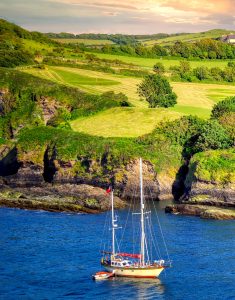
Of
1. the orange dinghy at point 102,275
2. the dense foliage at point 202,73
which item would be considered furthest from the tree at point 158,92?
the orange dinghy at point 102,275

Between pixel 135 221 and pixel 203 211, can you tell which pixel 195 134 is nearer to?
pixel 203 211

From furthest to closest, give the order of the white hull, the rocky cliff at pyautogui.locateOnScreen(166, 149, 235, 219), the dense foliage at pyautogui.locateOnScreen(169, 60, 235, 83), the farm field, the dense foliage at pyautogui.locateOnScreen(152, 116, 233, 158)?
the dense foliage at pyautogui.locateOnScreen(169, 60, 235, 83), the farm field, the dense foliage at pyautogui.locateOnScreen(152, 116, 233, 158), the rocky cliff at pyautogui.locateOnScreen(166, 149, 235, 219), the white hull

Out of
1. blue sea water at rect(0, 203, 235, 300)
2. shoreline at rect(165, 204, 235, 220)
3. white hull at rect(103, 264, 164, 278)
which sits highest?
white hull at rect(103, 264, 164, 278)

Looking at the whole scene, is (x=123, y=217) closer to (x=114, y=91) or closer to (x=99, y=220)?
(x=99, y=220)

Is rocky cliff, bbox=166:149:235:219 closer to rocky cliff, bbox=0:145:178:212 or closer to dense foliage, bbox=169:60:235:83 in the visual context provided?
rocky cliff, bbox=0:145:178:212

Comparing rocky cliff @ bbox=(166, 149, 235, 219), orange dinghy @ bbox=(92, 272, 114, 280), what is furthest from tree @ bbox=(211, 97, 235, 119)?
orange dinghy @ bbox=(92, 272, 114, 280)

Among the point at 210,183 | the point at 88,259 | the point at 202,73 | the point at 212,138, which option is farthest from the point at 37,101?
the point at 88,259

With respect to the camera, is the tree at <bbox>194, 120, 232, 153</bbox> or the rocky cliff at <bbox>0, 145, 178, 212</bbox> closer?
the rocky cliff at <bbox>0, 145, 178, 212</bbox>
